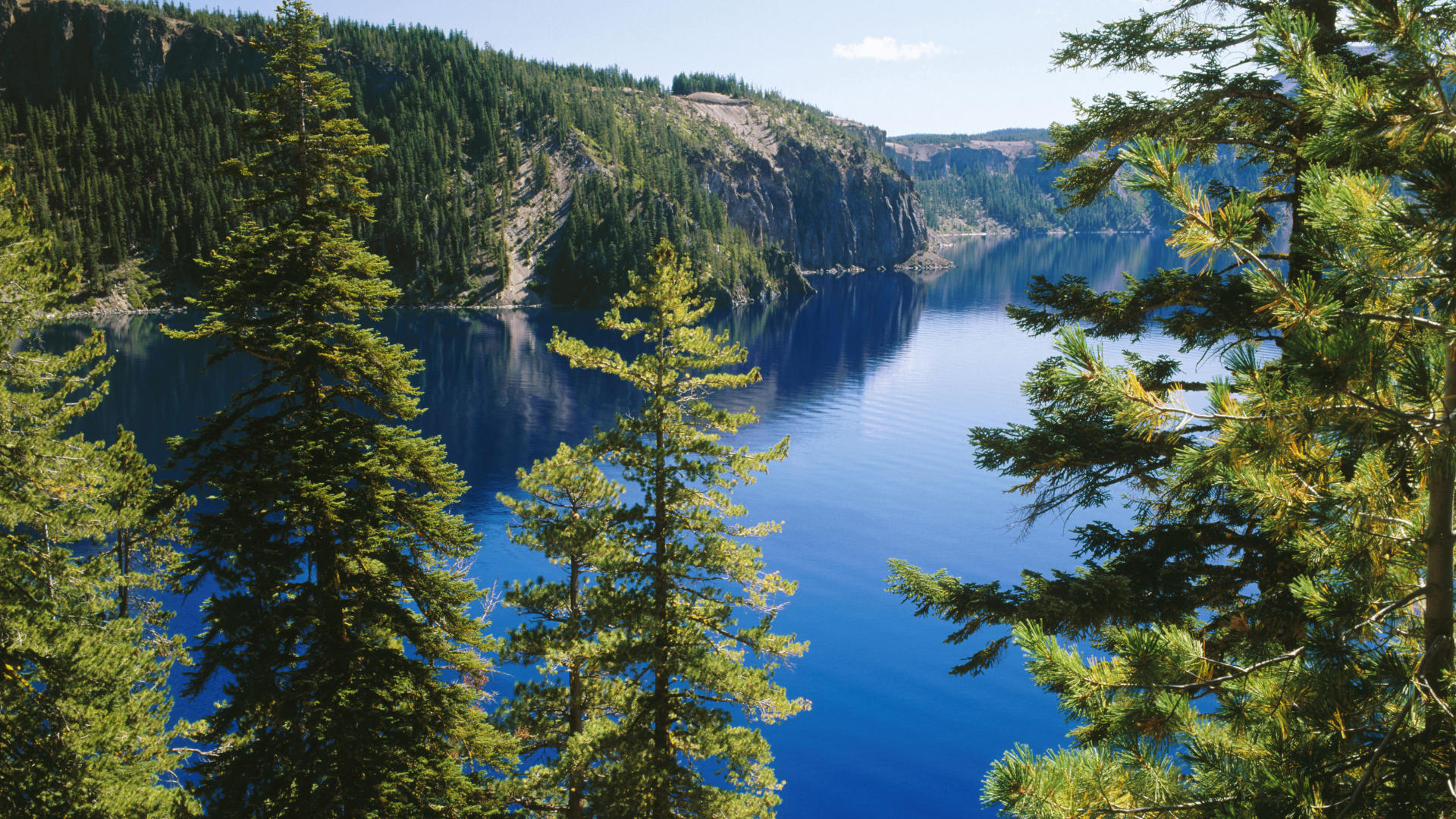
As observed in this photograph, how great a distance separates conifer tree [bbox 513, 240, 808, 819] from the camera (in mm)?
14477

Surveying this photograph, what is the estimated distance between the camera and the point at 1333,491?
4840 mm

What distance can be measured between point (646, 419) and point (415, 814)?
23.1ft

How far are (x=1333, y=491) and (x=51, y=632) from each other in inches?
648

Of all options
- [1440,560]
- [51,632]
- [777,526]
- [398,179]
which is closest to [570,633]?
[777,526]

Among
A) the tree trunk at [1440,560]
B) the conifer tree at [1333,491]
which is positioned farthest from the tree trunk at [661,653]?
the tree trunk at [1440,560]

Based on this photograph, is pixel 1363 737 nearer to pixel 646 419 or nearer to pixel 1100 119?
pixel 1100 119

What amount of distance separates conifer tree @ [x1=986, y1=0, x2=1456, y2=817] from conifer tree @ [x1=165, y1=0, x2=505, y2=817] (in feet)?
31.8

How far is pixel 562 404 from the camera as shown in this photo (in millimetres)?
72562

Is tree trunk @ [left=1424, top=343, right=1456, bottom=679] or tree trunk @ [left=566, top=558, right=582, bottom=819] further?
tree trunk @ [left=566, top=558, right=582, bottom=819]

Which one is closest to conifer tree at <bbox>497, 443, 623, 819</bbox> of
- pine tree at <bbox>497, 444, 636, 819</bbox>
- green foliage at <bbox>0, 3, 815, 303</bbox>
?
pine tree at <bbox>497, 444, 636, 819</bbox>

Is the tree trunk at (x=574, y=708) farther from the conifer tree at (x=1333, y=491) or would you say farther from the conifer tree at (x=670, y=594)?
the conifer tree at (x=1333, y=491)

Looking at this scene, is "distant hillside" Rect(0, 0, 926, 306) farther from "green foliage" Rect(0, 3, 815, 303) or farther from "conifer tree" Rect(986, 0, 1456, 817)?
"conifer tree" Rect(986, 0, 1456, 817)

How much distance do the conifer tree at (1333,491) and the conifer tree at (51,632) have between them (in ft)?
45.6

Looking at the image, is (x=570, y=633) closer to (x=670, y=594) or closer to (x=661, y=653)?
(x=661, y=653)
